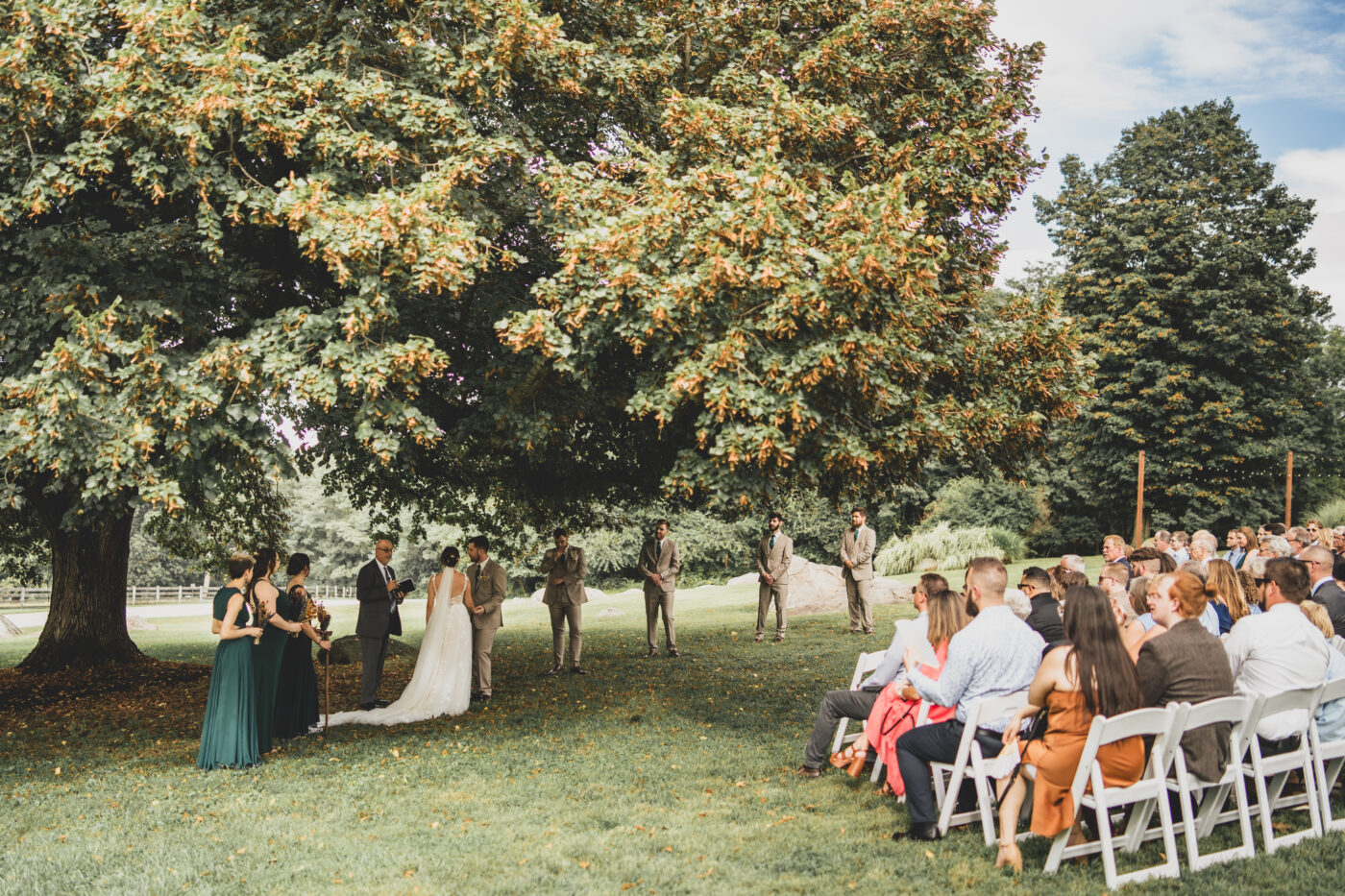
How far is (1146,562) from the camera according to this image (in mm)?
9180

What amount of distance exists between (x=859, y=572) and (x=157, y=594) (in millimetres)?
56780

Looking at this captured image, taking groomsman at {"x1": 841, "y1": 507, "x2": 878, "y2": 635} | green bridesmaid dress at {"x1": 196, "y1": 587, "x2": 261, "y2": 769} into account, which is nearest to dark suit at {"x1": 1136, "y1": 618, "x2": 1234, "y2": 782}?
green bridesmaid dress at {"x1": 196, "y1": 587, "x2": 261, "y2": 769}

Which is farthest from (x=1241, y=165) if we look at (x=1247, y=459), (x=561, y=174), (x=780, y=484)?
(x=561, y=174)

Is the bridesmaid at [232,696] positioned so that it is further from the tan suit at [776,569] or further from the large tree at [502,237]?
the tan suit at [776,569]

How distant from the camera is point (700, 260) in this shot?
902 cm

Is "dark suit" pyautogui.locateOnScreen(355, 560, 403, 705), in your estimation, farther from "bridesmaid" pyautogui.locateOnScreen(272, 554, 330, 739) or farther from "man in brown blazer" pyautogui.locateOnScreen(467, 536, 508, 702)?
"man in brown blazer" pyautogui.locateOnScreen(467, 536, 508, 702)

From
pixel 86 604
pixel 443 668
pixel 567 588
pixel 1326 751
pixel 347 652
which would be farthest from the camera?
pixel 347 652

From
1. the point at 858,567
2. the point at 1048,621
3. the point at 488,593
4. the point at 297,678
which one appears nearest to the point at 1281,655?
the point at 1048,621

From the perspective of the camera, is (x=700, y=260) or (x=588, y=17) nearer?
(x=700, y=260)

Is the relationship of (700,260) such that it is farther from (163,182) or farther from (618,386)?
(163,182)

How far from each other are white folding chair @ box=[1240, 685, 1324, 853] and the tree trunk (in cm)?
1620

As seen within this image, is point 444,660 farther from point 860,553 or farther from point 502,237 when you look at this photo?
point 860,553

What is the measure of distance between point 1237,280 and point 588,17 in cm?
3159

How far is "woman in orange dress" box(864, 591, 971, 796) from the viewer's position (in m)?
7.11
